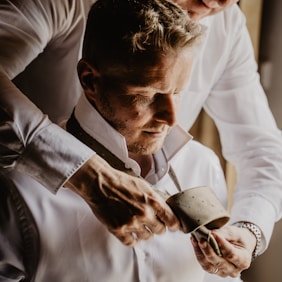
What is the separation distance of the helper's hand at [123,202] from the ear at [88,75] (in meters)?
0.17

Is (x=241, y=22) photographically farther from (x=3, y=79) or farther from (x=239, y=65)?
(x=3, y=79)

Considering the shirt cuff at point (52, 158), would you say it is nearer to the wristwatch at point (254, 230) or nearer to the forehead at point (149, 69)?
the forehead at point (149, 69)

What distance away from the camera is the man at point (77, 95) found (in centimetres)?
96

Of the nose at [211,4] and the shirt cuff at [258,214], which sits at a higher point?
the nose at [211,4]

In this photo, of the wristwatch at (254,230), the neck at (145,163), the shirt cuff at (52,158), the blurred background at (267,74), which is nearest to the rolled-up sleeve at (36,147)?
the shirt cuff at (52,158)

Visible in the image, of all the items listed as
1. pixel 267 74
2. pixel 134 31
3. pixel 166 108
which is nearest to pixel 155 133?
pixel 166 108

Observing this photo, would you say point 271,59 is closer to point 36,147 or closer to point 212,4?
point 212,4

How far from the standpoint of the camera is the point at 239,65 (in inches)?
59.8

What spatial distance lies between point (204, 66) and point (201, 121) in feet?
1.42

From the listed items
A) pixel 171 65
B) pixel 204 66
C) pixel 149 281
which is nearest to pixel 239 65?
pixel 204 66

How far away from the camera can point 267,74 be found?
1.88 meters

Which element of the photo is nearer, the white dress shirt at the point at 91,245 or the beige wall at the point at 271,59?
the white dress shirt at the point at 91,245

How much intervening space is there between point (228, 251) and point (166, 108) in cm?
28

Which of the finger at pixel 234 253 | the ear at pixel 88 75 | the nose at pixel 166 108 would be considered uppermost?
the ear at pixel 88 75
